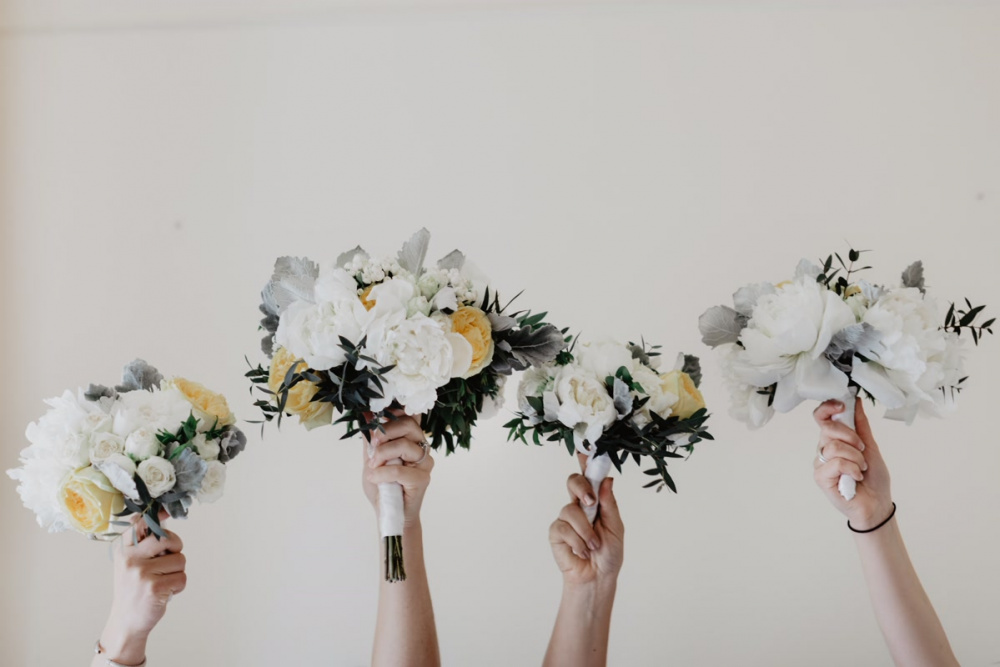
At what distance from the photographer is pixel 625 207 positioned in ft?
7.54

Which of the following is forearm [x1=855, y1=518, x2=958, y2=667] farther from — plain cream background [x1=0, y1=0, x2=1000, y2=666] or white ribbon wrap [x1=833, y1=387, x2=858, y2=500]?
plain cream background [x1=0, y1=0, x2=1000, y2=666]

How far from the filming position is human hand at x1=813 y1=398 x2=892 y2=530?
158cm

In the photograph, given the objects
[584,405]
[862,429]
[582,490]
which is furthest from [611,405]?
[862,429]

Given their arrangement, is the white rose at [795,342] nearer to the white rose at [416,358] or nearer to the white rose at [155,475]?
the white rose at [416,358]

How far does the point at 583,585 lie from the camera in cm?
167

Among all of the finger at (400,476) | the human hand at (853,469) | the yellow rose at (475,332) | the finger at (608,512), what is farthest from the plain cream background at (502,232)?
the yellow rose at (475,332)

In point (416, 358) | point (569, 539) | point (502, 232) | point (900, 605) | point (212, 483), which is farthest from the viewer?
point (502, 232)

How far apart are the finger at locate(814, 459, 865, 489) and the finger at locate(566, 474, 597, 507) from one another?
0.48m

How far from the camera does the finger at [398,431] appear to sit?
153 centimetres

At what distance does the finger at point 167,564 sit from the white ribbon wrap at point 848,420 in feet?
4.37

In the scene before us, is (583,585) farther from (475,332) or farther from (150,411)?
(150,411)

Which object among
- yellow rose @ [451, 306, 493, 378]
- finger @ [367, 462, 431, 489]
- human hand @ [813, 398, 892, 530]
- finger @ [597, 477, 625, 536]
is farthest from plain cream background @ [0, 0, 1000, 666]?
yellow rose @ [451, 306, 493, 378]

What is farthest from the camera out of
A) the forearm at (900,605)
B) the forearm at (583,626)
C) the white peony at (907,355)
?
the forearm at (583,626)

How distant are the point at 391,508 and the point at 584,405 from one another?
0.43 meters
